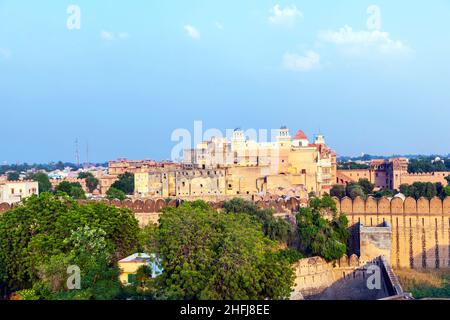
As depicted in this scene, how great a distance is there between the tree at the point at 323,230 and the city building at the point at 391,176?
1539 inches

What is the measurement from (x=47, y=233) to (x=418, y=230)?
14042 millimetres

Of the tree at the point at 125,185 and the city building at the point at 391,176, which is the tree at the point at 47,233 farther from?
the city building at the point at 391,176

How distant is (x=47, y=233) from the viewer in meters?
17.8

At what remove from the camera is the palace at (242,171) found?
50.2m

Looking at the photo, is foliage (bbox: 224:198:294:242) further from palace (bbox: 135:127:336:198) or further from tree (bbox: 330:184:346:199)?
tree (bbox: 330:184:346:199)

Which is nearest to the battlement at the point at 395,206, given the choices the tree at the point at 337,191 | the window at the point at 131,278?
the window at the point at 131,278

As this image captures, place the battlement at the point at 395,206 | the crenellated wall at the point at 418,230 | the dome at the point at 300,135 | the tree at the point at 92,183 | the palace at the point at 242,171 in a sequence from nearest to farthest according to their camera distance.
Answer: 1. the crenellated wall at the point at 418,230
2. the battlement at the point at 395,206
3. the palace at the point at 242,171
4. the dome at the point at 300,135
5. the tree at the point at 92,183

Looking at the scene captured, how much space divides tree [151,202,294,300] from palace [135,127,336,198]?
106 ft

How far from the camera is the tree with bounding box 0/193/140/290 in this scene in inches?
659

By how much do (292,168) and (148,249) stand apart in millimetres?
39694

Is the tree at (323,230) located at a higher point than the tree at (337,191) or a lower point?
lower

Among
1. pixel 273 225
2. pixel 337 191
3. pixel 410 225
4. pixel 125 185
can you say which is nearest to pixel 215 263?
pixel 273 225
